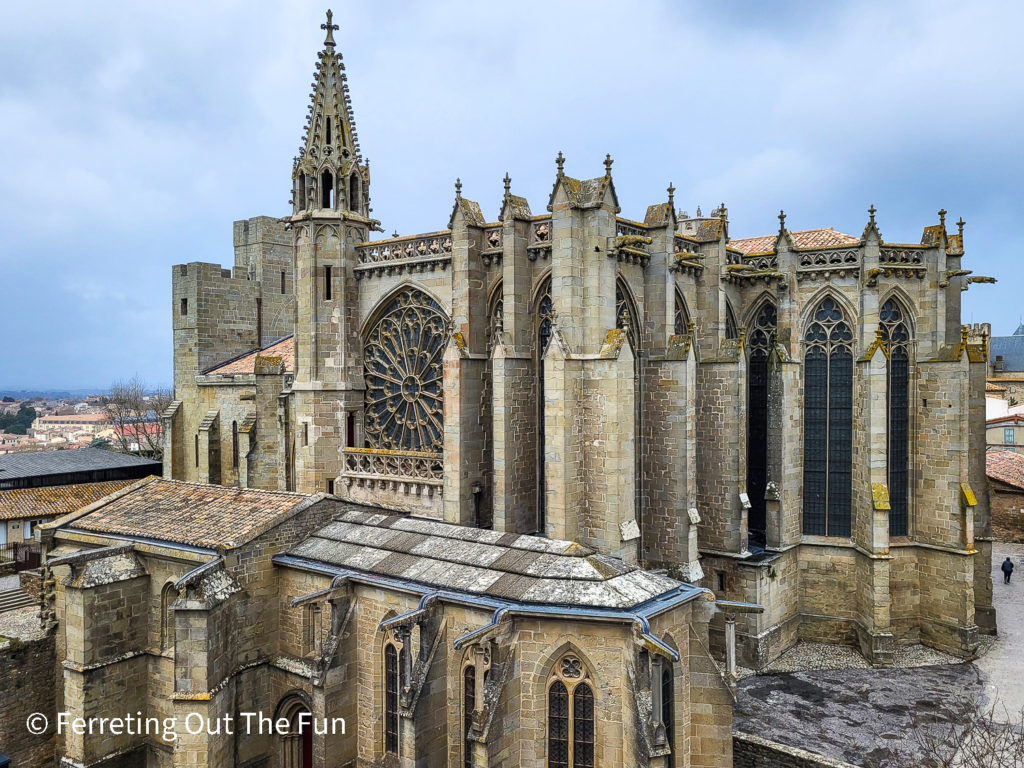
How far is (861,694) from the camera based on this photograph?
20484 mm

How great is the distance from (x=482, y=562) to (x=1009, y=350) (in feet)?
269

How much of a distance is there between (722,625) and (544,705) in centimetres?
1007

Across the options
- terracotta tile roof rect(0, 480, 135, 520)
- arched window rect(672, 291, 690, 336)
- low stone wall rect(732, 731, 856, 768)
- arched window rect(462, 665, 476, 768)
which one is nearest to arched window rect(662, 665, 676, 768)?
low stone wall rect(732, 731, 856, 768)

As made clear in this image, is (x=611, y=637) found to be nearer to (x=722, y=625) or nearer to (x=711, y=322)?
(x=722, y=625)

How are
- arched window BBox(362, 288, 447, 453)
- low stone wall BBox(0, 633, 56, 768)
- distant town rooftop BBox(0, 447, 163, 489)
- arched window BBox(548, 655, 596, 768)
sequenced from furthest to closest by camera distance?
distant town rooftop BBox(0, 447, 163, 489) < arched window BBox(362, 288, 447, 453) < low stone wall BBox(0, 633, 56, 768) < arched window BBox(548, 655, 596, 768)

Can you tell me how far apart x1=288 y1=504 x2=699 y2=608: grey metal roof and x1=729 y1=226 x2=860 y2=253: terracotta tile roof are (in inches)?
604

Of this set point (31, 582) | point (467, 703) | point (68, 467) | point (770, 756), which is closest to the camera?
point (467, 703)

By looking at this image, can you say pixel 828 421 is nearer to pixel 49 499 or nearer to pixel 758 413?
pixel 758 413

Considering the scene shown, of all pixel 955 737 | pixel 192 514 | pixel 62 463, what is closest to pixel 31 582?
pixel 62 463

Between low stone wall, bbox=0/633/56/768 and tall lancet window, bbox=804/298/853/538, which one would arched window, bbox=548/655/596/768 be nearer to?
tall lancet window, bbox=804/298/853/538

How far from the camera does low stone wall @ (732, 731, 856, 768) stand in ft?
50.5

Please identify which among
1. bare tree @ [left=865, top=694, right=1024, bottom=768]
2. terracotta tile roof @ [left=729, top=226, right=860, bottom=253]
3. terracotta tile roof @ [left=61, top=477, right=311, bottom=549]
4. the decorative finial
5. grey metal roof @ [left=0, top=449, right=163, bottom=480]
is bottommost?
bare tree @ [left=865, top=694, right=1024, bottom=768]

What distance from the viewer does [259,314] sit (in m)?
34.9

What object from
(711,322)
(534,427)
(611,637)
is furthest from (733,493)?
(611,637)
